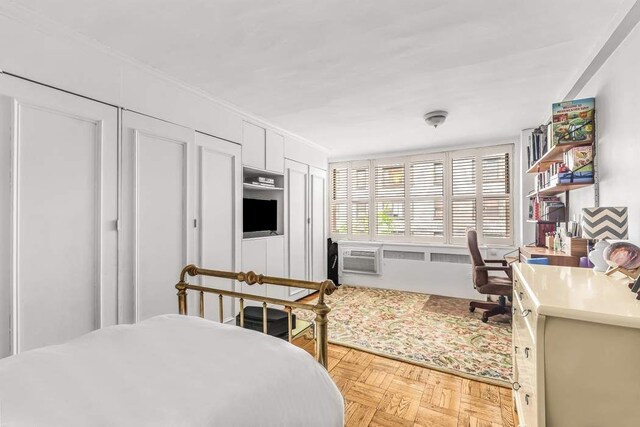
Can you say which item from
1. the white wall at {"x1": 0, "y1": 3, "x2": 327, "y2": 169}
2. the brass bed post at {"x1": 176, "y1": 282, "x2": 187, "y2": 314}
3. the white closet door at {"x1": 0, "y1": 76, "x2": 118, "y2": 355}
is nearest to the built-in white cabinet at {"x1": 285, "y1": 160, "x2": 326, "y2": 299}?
the white wall at {"x1": 0, "y1": 3, "x2": 327, "y2": 169}

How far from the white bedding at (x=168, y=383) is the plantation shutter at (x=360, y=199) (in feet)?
14.5

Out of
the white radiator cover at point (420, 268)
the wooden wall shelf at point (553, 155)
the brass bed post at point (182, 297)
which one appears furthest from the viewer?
the white radiator cover at point (420, 268)

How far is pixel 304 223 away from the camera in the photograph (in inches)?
187

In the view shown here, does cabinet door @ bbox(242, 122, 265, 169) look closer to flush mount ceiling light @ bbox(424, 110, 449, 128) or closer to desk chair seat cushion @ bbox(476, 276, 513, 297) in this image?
flush mount ceiling light @ bbox(424, 110, 449, 128)

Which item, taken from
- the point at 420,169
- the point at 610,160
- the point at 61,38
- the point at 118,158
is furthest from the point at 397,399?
the point at 420,169

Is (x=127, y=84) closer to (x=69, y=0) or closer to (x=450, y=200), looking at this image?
(x=69, y=0)

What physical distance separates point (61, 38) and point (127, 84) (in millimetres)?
443

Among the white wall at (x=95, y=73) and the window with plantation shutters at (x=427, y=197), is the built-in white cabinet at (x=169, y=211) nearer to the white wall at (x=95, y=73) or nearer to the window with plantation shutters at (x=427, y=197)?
the white wall at (x=95, y=73)

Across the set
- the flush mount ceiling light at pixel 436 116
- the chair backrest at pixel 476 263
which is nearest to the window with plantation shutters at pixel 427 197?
the chair backrest at pixel 476 263

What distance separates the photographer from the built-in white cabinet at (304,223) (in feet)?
14.5

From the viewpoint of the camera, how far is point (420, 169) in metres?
5.19

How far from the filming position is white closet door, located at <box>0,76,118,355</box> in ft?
5.78

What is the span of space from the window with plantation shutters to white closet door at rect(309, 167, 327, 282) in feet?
2.25

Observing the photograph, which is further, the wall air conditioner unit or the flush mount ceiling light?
the wall air conditioner unit
